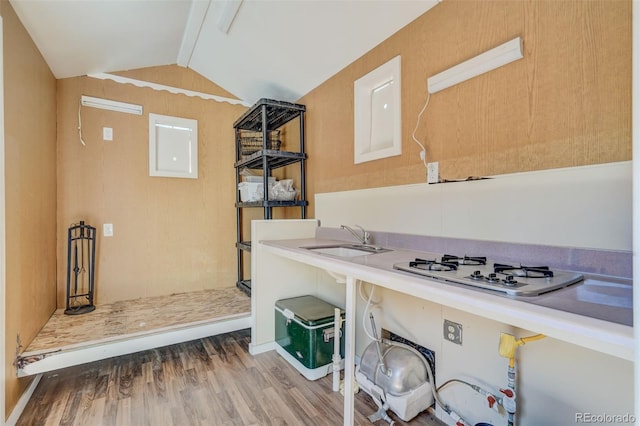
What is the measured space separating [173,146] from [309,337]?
226 centimetres

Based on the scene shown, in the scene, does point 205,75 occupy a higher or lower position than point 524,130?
higher

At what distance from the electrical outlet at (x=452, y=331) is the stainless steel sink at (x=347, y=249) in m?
0.49

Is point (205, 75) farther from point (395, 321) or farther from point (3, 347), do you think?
point (395, 321)

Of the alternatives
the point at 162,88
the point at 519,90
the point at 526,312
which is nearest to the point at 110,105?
the point at 162,88

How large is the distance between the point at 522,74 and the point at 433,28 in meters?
0.59

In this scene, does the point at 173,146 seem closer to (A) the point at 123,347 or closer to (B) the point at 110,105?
(B) the point at 110,105

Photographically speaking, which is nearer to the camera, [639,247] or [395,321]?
[639,247]

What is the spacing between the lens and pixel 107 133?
8.78 feet

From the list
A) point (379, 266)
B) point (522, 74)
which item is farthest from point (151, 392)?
point (522, 74)

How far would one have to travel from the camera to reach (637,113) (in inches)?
18.9

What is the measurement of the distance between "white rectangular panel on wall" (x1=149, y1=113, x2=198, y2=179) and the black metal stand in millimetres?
747

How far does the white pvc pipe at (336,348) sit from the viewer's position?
180 centimetres

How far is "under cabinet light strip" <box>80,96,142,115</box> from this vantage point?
258 centimetres

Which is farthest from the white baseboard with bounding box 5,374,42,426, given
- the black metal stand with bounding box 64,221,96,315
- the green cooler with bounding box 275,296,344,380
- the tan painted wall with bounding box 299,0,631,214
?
the tan painted wall with bounding box 299,0,631,214
